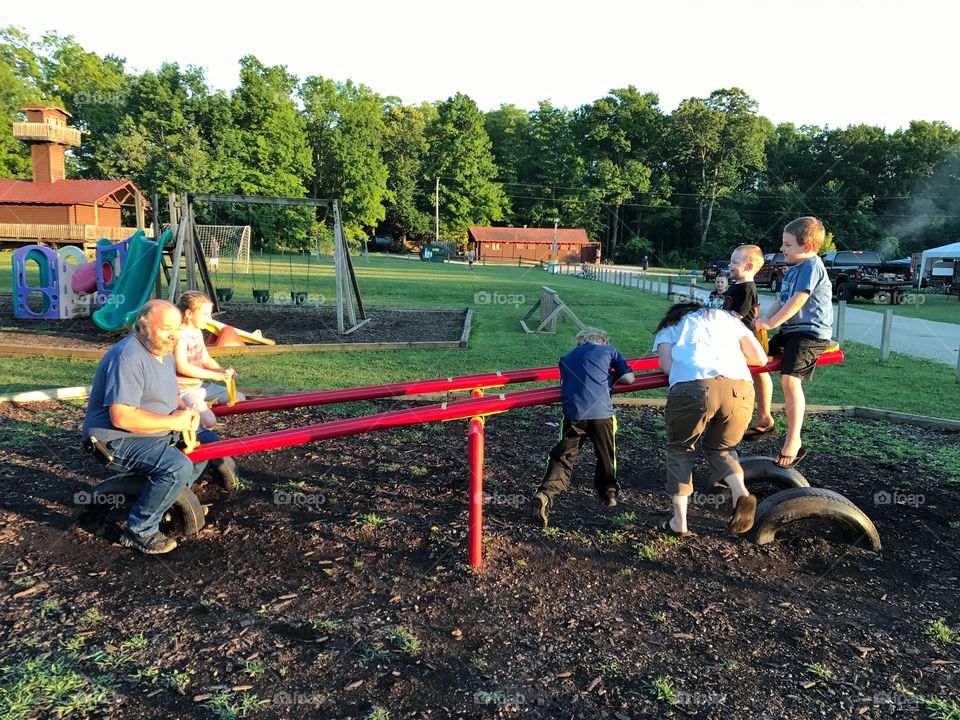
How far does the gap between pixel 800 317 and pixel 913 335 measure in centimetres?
1293

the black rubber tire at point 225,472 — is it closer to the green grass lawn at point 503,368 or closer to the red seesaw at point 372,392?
the red seesaw at point 372,392

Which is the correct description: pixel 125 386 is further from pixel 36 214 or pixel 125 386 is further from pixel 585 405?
pixel 36 214

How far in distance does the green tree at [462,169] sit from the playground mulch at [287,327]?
211 ft

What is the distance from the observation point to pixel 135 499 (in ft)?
13.5

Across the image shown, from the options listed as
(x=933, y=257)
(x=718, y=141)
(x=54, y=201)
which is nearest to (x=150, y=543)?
(x=933, y=257)

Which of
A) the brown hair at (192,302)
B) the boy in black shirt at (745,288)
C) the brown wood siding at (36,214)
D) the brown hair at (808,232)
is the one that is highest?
the brown wood siding at (36,214)

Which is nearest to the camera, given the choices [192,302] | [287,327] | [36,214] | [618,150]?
A: [192,302]

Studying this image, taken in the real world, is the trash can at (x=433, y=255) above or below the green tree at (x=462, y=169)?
below

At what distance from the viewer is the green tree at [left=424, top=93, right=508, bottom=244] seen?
3142 inches

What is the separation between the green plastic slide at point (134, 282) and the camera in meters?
11.5

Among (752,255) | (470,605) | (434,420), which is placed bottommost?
(470,605)

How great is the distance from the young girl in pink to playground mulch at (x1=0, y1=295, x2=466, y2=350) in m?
6.29

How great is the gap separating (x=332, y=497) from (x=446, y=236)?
76607mm

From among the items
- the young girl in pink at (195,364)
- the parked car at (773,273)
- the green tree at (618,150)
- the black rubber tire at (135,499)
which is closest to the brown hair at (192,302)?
the young girl in pink at (195,364)
